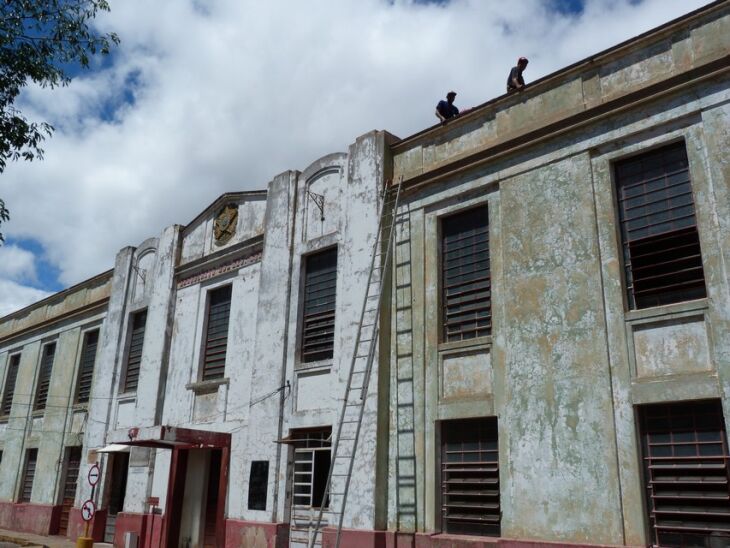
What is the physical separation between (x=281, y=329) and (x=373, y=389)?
9.27ft

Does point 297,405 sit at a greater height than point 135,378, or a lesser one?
lesser

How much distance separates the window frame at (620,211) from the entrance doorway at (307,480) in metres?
5.44

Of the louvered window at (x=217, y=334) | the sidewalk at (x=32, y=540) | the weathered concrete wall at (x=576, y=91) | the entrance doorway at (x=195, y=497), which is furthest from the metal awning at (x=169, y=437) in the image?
the weathered concrete wall at (x=576, y=91)

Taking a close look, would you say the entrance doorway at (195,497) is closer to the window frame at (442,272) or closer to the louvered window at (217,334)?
the louvered window at (217,334)

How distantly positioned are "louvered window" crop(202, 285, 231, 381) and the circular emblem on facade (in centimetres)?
118

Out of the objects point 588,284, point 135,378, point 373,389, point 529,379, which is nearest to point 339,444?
point 373,389

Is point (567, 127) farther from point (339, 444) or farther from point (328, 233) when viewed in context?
point (339, 444)

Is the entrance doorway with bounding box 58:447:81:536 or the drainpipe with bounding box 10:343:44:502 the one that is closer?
the entrance doorway with bounding box 58:447:81:536

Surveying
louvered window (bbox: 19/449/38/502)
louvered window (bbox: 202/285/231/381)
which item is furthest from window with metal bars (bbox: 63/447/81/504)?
louvered window (bbox: 202/285/231/381)

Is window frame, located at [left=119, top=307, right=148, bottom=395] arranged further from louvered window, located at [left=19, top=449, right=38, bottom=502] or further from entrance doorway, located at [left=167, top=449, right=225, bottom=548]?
louvered window, located at [left=19, top=449, right=38, bottom=502]

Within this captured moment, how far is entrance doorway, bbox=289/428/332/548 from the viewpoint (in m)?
12.1

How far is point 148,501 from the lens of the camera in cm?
1514

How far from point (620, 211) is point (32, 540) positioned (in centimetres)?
1607

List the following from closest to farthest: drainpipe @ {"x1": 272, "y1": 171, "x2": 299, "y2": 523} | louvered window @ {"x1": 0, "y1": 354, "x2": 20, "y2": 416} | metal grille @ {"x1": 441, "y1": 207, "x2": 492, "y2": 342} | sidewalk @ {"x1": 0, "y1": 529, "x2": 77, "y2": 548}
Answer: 1. metal grille @ {"x1": 441, "y1": 207, "x2": 492, "y2": 342}
2. drainpipe @ {"x1": 272, "y1": 171, "x2": 299, "y2": 523}
3. sidewalk @ {"x1": 0, "y1": 529, "x2": 77, "y2": 548}
4. louvered window @ {"x1": 0, "y1": 354, "x2": 20, "y2": 416}
